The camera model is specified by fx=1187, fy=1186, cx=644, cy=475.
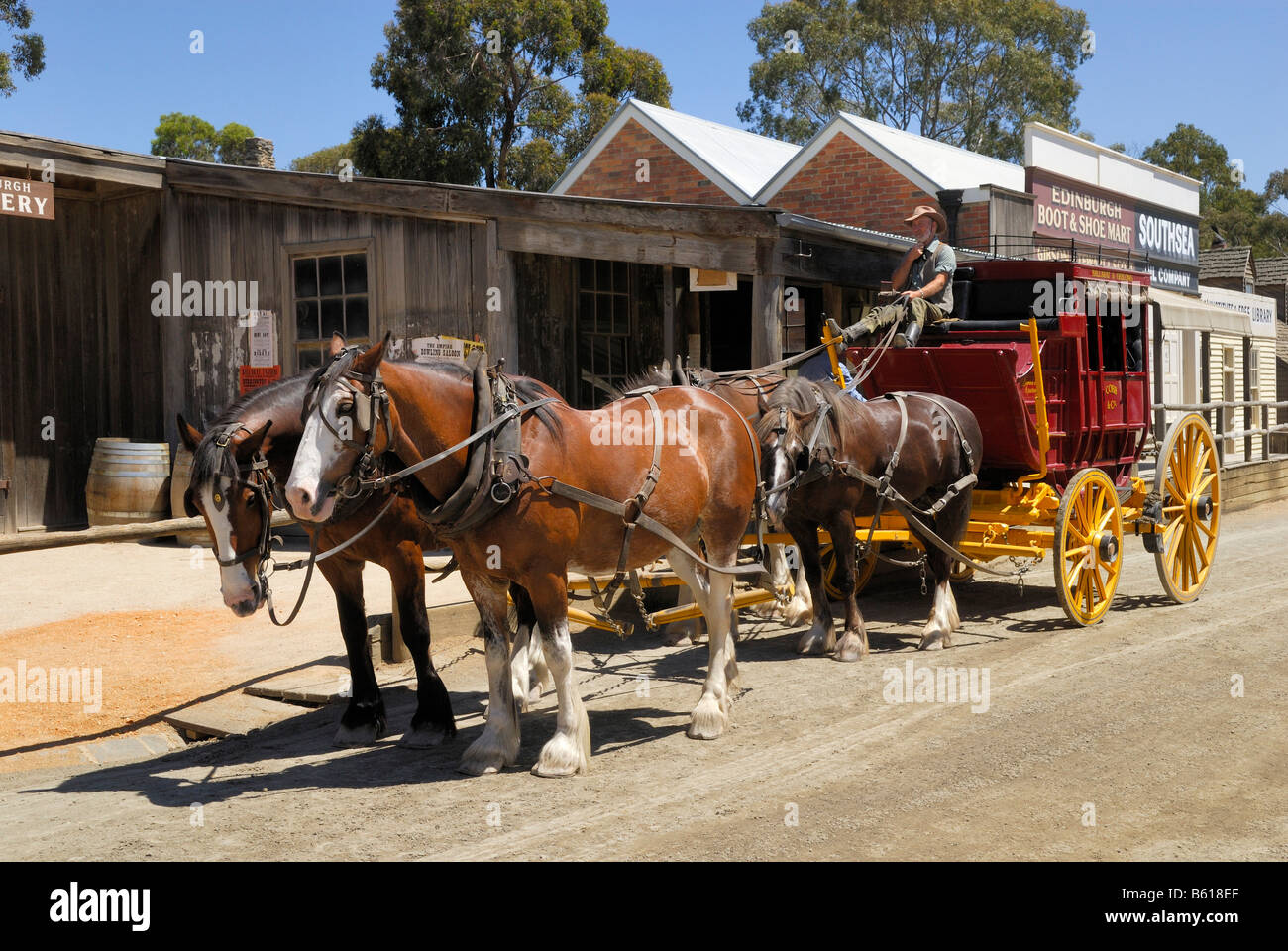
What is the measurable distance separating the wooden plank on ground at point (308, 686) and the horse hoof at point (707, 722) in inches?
90.6

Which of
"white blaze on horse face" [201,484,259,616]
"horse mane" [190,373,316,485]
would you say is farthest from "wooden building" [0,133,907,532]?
"white blaze on horse face" [201,484,259,616]

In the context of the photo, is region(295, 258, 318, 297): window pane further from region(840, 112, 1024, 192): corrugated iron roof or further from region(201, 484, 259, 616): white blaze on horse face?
region(840, 112, 1024, 192): corrugated iron roof

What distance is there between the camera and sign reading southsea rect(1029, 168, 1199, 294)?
1902cm

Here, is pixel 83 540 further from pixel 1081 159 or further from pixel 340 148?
pixel 340 148

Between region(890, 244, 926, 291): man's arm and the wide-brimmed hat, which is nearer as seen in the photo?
the wide-brimmed hat

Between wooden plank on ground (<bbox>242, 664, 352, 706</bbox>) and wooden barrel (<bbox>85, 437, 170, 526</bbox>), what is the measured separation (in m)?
6.07

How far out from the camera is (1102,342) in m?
9.46

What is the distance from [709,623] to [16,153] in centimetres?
998

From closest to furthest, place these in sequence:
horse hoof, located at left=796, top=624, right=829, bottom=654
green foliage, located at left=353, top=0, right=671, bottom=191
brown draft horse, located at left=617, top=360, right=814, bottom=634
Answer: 1. brown draft horse, located at left=617, top=360, right=814, bottom=634
2. horse hoof, located at left=796, top=624, right=829, bottom=654
3. green foliage, located at left=353, top=0, right=671, bottom=191

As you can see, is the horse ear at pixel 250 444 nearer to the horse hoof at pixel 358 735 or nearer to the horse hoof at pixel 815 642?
the horse hoof at pixel 358 735

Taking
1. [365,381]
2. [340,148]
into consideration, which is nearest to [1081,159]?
[365,381]

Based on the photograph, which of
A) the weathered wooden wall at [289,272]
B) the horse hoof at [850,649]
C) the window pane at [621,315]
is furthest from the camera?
the window pane at [621,315]

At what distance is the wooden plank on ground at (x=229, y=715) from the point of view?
6.71m

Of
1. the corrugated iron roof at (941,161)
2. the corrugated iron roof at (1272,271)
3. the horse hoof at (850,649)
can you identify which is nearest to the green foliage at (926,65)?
the corrugated iron roof at (1272,271)
